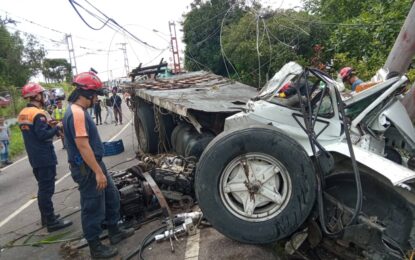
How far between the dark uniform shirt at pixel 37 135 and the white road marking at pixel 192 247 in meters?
2.18

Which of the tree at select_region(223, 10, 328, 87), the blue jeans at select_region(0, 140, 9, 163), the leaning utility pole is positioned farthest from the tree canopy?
the blue jeans at select_region(0, 140, 9, 163)

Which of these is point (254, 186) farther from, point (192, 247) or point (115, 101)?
point (115, 101)

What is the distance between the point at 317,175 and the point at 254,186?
52 cm

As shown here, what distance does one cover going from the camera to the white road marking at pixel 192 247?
11.9 feet

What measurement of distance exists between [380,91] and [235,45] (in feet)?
37.3

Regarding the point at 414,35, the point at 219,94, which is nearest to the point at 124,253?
the point at 219,94

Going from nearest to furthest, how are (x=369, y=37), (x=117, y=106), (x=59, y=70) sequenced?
(x=369, y=37) → (x=117, y=106) → (x=59, y=70)

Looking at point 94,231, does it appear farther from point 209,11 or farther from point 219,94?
point 209,11

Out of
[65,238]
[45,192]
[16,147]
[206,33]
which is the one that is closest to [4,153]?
[16,147]

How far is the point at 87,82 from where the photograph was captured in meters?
3.86

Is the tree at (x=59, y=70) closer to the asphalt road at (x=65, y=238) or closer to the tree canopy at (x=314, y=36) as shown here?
the tree canopy at (x=314, y=36)

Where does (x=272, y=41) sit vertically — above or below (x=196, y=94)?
above

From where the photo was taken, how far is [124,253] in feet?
12.9

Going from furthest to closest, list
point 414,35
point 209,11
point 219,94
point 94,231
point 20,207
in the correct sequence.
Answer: point 209,11
point 219,94
point 20,207
point 414,35
point 94,231
